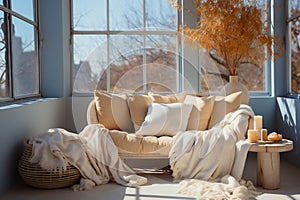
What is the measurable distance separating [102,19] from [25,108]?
2.00 m

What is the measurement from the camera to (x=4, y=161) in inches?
137

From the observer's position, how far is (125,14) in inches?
210

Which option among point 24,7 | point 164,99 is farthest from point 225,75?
point 24,7

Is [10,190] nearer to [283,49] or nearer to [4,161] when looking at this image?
[4,161]

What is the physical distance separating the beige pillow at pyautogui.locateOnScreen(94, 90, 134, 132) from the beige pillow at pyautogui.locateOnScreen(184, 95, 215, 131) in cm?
72

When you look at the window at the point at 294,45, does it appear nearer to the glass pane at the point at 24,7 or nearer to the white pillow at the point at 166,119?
the white pillow at the point at 166,119

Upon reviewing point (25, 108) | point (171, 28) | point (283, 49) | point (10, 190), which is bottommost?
point (10, 190)

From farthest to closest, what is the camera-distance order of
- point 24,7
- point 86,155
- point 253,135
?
1. point 24,7
2. point 86,155
3. point 253,135

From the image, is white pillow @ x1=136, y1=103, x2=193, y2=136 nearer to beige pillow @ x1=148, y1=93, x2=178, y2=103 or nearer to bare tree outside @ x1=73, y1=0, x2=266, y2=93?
beige pillow @ x1=148, y1=93, x2=178, y2=103

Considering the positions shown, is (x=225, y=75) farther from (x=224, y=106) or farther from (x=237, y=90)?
(x=224, y=106)

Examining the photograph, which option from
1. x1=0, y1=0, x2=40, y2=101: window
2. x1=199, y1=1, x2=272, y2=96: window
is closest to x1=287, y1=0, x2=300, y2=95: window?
x1=199, y1=1, x2=272, y2=96: window

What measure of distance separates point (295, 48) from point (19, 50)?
11.1ft

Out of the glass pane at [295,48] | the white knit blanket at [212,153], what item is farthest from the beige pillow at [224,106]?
the glass pane at [295,48]

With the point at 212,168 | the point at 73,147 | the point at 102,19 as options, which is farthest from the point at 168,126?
the point at 102,19
